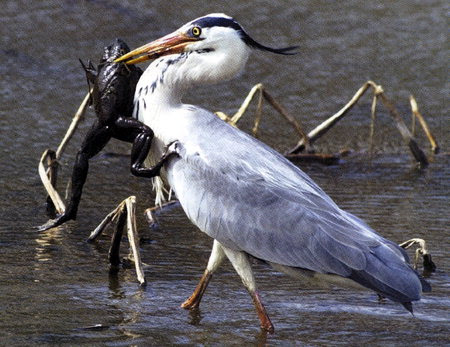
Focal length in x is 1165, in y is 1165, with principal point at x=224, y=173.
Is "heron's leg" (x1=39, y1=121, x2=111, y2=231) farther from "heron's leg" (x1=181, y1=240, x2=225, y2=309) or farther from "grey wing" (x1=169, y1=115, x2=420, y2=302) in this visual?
"heron's leg" (x1=181, y1=240, x2=225, y2=309)

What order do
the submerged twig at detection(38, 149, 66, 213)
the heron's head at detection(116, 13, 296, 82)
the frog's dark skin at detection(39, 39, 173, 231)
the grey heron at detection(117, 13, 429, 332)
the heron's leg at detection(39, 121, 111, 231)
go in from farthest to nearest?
1. the submerged twig at detection(38, 149, 66, 213)
2. the heron's leg at detection(39, 121, 111, 231)
3. the frog's dark skin at detection(39, 39, 173, 231)
4. the heron's head at detection(116, 13, 296, 82)
5. the grey heron at detection(117, 13, 429, 332)

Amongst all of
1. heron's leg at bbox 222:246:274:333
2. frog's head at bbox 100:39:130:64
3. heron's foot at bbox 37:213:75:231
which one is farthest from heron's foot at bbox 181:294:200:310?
frog's head at bbox 100:39:130:64

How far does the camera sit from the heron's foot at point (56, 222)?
7537mm

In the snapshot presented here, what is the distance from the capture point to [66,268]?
283 inches

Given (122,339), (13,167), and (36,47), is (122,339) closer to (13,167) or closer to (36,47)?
(13,167)

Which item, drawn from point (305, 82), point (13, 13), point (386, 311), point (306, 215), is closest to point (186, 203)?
point (306, 215)

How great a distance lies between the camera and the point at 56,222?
25.0 ft

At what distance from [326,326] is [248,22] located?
24.1ft

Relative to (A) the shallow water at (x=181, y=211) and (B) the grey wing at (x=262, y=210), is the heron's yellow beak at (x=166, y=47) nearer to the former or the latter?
(B) the grey wing at (x=262, y=210)

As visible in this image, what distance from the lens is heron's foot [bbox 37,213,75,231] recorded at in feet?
24.7

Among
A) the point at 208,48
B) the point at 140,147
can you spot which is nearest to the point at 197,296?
the point at 140,147

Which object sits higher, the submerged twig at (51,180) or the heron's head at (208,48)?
the heron's head at (208,48)

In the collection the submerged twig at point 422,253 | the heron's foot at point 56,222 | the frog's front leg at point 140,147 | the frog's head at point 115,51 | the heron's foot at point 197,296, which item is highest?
the frog's head at point 115,51

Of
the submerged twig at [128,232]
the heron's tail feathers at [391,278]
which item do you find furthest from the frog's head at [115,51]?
the heron's tail feathers at [391,278]
